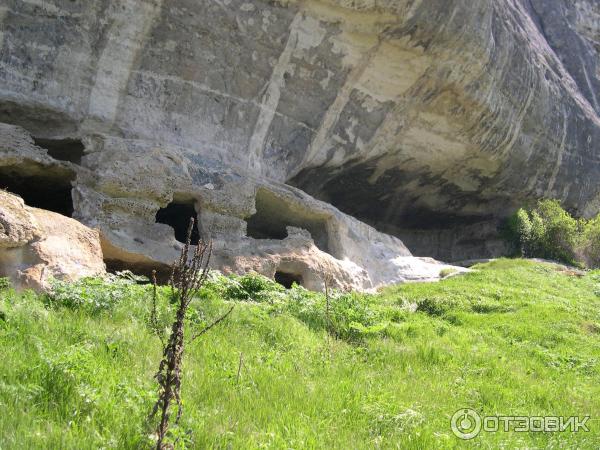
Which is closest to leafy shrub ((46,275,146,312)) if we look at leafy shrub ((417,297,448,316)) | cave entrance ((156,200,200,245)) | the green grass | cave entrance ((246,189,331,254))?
the green grass

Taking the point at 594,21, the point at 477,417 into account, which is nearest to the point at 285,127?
the point at 477,417

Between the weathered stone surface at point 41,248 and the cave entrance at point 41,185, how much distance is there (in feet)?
7.33

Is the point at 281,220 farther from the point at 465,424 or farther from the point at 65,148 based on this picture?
the point at 465,424

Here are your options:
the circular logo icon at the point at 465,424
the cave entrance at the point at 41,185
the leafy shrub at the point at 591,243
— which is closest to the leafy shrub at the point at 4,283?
the cave entrance at the point at 41,185

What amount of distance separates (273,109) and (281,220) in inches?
110

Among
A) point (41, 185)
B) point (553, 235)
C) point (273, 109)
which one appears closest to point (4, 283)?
point (41, 185)

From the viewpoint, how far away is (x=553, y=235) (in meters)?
23.2

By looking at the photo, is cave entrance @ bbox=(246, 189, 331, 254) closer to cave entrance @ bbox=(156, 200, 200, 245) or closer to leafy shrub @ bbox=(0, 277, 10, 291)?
cave entrance @ bbox=(156, 200, 200, 245)

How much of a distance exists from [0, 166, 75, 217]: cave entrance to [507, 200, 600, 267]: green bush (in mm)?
17517

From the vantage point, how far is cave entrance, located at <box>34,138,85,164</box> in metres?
11.7

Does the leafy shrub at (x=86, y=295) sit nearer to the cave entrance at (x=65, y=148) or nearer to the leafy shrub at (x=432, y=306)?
the leafy shrub at (x=432, y=306)

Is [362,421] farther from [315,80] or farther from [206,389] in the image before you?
[315,80]

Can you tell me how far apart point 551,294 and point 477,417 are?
364 inches

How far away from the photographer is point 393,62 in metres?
16.2
